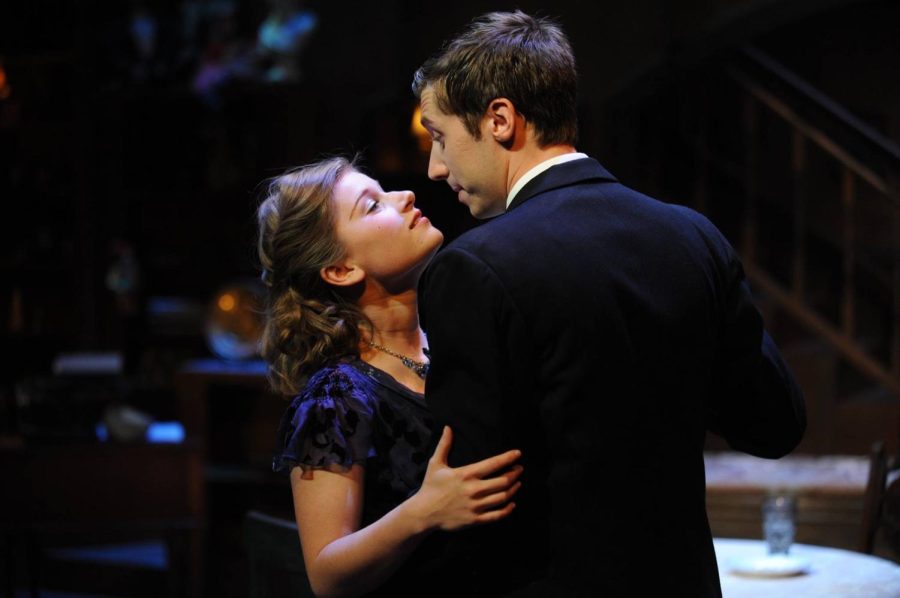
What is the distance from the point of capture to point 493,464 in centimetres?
138

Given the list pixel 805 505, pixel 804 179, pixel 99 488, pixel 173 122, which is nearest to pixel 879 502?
pixel 805 505

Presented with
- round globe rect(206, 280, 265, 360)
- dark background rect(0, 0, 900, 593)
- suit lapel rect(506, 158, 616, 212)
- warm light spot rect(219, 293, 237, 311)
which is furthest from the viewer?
dark background rect(0, 0, 900, 593)

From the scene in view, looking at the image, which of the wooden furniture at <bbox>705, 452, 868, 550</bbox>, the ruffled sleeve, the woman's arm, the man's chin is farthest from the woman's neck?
the wooden furniture at <bbox>705, 452, 868, 550</bbox>

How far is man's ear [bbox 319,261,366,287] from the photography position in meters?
1.91

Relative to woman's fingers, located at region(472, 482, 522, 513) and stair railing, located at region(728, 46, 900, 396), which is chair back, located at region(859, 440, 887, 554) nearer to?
woman's fingers, located at region(472, 482, 522, 513)

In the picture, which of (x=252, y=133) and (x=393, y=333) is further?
(x=252, y=133)

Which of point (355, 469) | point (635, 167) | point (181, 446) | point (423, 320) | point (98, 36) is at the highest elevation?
point (423, 320)

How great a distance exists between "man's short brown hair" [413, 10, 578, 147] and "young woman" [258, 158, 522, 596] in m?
0.39

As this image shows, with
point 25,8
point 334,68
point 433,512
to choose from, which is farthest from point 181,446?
point 433,512

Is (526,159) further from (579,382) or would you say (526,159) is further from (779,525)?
(779,525)

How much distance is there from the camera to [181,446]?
16.7 feet

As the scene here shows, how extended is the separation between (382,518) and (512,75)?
58 cm

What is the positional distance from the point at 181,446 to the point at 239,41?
2.44m

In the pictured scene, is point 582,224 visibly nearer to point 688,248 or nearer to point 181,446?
point 688,248
